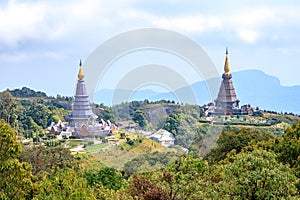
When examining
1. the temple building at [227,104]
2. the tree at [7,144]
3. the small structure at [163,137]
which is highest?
the temple building at [227,104]

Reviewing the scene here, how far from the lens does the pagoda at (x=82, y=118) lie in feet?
134

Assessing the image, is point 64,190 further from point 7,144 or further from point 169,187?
point 169,187

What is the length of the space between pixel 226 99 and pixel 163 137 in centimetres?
2576

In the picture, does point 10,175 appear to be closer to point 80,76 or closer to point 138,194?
point 138,194

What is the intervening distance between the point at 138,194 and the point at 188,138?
58.8 feet

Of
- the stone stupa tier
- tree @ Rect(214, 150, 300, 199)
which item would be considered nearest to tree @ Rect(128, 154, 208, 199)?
tree @ Rect(214, 150, 300, 199)

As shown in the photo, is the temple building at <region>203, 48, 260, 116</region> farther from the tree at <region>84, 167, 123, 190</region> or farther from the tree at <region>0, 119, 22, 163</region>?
the tree at <region>0, 119, 22, 163</region>

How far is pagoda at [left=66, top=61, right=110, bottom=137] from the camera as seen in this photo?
40.9 meters

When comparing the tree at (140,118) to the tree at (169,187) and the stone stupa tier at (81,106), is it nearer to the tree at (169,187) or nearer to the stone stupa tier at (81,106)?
the stone stupa tier at (81,106)

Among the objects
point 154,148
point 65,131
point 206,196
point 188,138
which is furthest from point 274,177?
point 65,131

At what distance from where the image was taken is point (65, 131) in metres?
42.0

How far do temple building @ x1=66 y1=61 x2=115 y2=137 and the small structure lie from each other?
1439cm

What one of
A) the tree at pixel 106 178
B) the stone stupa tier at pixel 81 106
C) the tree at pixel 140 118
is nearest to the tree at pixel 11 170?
the tree at pixel 106 178

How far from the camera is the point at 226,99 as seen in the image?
163 feet
